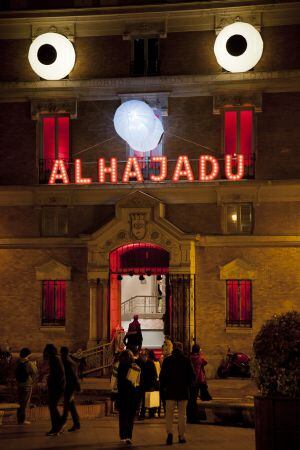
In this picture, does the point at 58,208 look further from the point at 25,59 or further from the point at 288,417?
the point at 288,417

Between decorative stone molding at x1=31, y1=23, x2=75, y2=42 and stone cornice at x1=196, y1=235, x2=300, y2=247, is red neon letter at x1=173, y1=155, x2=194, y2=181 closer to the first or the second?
stone cornice at x1=196, y1=235, x2=300, y2=247

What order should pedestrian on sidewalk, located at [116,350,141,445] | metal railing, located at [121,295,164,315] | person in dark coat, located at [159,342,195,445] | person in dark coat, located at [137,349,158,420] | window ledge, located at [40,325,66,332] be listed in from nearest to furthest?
pedestrian on sidewalk, located at [116,350,141,445], person in dark coat, located at [159,342,195,445], person in dark coat, located at [137,349,158,420], window ledge, located at [40,325,66,332], metal railing, located at [121,295,164,315]

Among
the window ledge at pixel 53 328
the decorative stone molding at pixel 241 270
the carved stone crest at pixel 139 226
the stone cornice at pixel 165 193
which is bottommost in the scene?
the window ledge at pixel 53 328

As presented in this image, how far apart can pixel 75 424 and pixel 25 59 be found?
1644 cm

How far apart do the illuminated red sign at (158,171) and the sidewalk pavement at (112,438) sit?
11314mm

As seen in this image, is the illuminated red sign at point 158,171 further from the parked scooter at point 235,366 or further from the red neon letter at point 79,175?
the parked scooter at point 235,366

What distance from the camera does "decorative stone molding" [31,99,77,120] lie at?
31.0 metres

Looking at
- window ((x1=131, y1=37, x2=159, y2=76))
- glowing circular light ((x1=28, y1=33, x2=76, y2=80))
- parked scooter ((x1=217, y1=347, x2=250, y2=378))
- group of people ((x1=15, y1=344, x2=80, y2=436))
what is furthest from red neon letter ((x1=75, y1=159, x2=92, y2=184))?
group of people ((x1=15, y1=344, x2=80, y2=436))

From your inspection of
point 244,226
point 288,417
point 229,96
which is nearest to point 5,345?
point 244,226

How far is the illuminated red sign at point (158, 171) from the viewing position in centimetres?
2967

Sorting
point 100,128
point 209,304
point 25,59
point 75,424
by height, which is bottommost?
point 75,424

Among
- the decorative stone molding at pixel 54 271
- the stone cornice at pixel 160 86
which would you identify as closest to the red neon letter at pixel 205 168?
the stone cornice at pixel 160 86

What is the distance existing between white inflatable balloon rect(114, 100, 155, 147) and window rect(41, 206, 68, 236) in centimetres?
390

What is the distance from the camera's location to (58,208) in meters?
30.9
